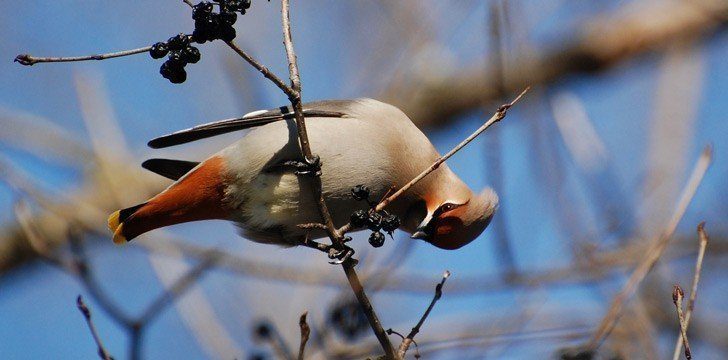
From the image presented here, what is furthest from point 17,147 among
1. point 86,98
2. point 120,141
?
point 86,98

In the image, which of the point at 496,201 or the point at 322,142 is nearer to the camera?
the point at 322,142

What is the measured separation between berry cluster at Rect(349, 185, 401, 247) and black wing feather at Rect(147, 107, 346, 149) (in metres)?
0.63

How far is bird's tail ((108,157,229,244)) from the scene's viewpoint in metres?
4.25

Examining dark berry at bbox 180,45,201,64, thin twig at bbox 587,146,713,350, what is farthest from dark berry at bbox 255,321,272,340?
thin twig at bbox 587,146,713,350

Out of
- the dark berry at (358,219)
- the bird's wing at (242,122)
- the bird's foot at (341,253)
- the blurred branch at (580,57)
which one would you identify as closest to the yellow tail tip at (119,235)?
the bird's wing at (242,122)

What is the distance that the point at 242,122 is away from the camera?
4.29 m

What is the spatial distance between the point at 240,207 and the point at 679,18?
5.54 meters

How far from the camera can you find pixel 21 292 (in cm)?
909

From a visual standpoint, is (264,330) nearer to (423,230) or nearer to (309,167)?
(309,167)

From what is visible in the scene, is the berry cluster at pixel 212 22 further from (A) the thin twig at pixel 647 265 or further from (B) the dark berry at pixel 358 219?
(A) the thin twig at pixel 647 265

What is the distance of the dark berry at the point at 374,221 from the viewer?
12.1 feet

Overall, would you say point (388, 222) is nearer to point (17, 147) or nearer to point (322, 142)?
point (322, 142)

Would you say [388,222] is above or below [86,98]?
below

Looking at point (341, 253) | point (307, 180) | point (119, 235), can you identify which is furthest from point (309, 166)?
point (119, 235)
